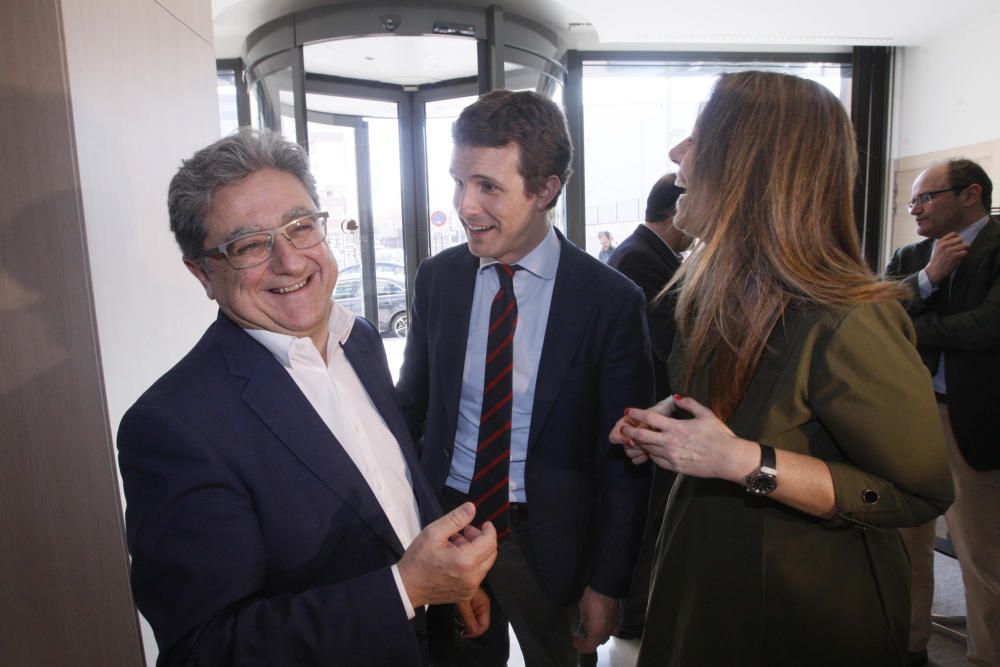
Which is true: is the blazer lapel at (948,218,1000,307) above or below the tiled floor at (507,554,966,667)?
above

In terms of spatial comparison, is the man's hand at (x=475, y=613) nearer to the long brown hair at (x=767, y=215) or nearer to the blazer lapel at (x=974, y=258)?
the long brown hair at (x=767, y=215)

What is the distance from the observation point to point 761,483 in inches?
42.0

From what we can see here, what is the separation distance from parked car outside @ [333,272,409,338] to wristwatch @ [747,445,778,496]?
14.2 ft

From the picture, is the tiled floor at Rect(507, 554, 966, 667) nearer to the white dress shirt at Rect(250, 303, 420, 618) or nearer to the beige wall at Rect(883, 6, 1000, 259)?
the white dress shirt at Rect(250, 303, 420, 618)

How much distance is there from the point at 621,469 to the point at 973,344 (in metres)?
1.83

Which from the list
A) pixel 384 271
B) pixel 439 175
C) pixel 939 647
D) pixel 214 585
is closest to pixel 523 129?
pixel 214 585

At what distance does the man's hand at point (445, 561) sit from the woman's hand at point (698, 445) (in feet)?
1.33


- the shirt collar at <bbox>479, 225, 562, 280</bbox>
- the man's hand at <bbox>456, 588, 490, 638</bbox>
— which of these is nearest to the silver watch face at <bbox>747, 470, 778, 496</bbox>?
the man's hand at <bbox>456, 588, 490, 638</bbox>

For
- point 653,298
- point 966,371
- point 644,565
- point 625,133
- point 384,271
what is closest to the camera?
point 653,298

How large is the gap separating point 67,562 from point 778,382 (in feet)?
6.11

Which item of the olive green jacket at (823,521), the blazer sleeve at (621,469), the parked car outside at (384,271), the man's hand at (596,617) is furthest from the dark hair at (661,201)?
the parked car outside at (384,271)

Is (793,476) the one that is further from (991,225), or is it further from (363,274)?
(363,274)

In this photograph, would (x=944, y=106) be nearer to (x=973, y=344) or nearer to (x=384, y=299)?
(x=973, y=344)

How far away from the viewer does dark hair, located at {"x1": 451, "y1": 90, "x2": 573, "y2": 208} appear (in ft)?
5.55
